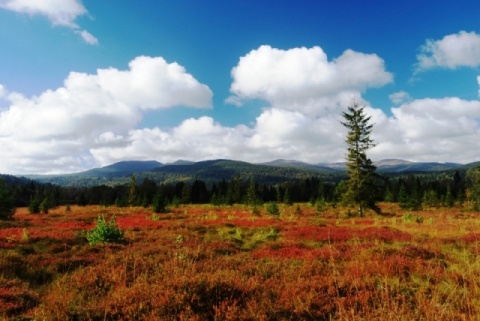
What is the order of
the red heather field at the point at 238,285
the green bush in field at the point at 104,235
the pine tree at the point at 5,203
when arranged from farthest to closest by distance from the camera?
the pine tree at the point at 5,203 → the green bush in field at the point at 104,235 → the red heather field at the point at 238,285

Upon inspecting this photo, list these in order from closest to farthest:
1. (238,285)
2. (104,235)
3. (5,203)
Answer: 1. (238,285)
2. (104,235)
3. (5,203)

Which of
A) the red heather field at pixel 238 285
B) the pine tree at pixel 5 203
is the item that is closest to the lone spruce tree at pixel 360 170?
the red heather field at pixel 238 285

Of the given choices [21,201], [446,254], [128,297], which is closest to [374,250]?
[446,254]

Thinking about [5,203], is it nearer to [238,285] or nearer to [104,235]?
[104,235]

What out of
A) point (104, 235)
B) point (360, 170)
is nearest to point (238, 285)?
point (104, 235)

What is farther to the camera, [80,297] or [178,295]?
[80,297]

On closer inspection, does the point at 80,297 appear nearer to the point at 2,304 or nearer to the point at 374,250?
the point at 2,304

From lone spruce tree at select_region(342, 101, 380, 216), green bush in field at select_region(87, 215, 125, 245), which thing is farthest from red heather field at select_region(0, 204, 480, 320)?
lone spruce tree at select_region(342, 101, 380, 216)

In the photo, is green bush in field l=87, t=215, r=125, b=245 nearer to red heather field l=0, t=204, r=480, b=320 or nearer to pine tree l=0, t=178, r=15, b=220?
red heather field l=0, t=204, r=480, b=320

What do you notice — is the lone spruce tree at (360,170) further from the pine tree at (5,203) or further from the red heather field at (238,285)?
the pine tree at (5,203)

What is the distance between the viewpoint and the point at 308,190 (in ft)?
370

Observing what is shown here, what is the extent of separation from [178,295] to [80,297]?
83.0 inches

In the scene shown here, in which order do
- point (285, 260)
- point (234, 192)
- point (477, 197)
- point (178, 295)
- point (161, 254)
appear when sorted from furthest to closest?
point (234, 192) → point (477, 197) → point (161, 254) → point (285, 260) → point (178, 295)

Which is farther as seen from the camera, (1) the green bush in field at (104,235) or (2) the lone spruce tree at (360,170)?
(2) the lone spruce tree at (360,170)
